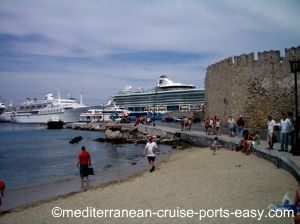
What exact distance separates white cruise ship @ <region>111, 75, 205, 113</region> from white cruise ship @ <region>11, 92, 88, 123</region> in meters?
11.2

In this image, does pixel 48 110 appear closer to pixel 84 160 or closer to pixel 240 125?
pixel 240 125

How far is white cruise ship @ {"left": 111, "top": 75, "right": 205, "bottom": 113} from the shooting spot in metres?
77.9

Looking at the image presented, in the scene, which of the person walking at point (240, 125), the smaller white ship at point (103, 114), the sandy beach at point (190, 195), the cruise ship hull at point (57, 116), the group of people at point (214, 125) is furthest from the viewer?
the cruise ship hull at point (57, 116)

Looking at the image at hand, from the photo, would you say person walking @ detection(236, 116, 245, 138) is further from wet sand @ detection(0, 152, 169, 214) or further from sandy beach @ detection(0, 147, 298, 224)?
sandy beach @ detection(0, 147, 298, 224)

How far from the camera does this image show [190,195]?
7.84 metres

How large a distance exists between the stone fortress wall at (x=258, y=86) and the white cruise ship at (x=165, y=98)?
4972 centimetres

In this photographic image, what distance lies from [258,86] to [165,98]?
58.0 metres

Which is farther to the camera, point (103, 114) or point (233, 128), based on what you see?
point (103, 114)

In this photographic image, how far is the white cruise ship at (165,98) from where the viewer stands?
7794 centimetres

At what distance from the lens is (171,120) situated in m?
53.8

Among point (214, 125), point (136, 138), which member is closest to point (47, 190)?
point (214, 125)

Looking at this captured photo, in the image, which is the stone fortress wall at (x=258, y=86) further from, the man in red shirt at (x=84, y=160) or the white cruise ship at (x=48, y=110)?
the white cruise ship at (x=48, y=110)

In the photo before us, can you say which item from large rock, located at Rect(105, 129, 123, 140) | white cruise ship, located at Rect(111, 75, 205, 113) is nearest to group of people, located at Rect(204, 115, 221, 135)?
large rock, located at Rect(105, 129, 123, 140)

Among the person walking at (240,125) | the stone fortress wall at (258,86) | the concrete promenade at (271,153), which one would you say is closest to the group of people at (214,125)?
the concrete promenade at (271,153)
